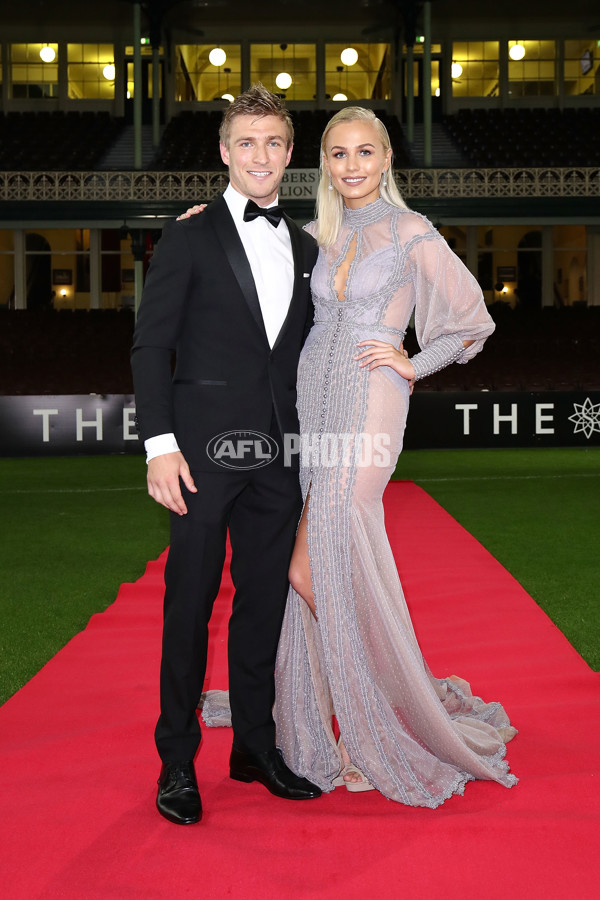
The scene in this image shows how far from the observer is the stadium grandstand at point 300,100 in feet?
81.6

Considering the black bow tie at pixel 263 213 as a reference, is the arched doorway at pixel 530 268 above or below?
above

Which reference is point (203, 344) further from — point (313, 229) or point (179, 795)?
point (179, 795)

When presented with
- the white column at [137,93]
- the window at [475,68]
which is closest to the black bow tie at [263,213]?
the white column at [137,93]

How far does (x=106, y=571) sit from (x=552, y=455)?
9530 millimetres

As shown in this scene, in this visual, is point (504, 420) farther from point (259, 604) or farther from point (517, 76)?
point (517, 76)

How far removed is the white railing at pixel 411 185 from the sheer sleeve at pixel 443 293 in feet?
65.9

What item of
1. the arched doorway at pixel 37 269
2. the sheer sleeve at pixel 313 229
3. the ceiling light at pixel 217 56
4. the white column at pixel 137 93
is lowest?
the sheer sleeve at pixel 313 229

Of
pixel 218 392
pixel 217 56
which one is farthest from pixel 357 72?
pixel 218 392

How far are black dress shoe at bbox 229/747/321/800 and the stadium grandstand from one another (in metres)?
21.0

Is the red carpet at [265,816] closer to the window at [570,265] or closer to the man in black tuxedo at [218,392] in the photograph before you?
the man in black tuxedo at [218,392]

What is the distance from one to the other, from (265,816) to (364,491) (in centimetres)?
91

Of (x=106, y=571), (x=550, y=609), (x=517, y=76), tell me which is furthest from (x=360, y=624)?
(x=517, y=76)

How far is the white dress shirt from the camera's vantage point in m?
2.58

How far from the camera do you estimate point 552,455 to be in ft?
46.6
